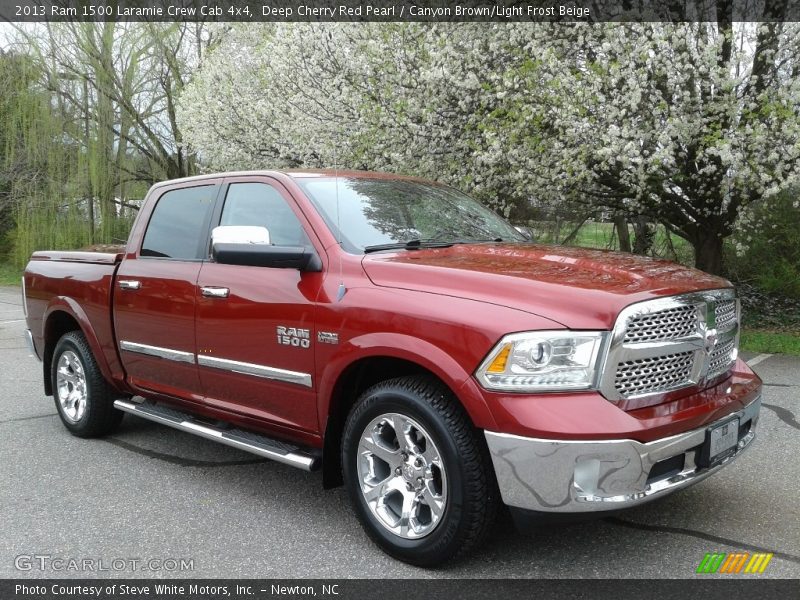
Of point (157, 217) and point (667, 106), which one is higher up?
point (667, 106)

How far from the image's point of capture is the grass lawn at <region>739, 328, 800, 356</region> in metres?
9.20

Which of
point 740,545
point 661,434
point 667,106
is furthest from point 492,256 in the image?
point 667,106

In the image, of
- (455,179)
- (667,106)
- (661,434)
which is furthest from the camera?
(455,179)

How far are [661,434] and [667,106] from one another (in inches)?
271

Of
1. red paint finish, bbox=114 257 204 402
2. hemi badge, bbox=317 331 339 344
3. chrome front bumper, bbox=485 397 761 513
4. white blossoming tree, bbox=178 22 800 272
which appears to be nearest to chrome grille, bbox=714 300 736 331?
chrome front bumper, bbox=485 397 761 513

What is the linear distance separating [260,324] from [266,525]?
3.43ft

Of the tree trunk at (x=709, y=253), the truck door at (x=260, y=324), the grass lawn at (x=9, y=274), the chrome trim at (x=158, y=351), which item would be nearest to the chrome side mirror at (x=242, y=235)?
the truck door at (x=260, y=324)

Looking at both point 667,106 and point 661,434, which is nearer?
point 661,434

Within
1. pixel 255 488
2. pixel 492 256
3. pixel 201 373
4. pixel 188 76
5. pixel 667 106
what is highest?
pixel 188 76

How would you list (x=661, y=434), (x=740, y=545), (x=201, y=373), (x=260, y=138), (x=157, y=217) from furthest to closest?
1. (x=260, y=138)
2. (x=157, y=217)
3. (x=201, y=373)
4. (x=740, y=545)
5. (x=661, y=434)

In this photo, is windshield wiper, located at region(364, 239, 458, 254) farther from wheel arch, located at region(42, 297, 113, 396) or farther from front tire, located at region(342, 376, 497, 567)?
wheel arch, located at region(42, 297, 113, 396)

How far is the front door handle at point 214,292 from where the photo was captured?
13.9 ft

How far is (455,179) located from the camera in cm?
1134

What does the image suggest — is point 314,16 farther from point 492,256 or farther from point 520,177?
point 492,256
